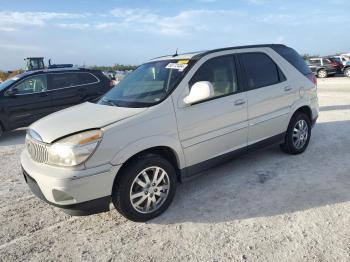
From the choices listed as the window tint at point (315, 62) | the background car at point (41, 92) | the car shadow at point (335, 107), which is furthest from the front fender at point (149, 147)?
the window tint at point (315, 62)

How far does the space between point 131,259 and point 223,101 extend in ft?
7.01

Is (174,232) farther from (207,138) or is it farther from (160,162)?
(207,138)

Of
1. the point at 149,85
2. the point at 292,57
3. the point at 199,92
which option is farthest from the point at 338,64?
the point at 199,92

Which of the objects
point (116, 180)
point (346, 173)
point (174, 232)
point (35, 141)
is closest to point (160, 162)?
point (116, 180)

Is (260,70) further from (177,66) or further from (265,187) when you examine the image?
(265,187)

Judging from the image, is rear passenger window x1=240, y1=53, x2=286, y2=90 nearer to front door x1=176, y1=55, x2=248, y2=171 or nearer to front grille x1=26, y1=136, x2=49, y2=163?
front door x1=176, y1=55, x2=248, y2=171

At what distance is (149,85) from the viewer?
4.11 metres

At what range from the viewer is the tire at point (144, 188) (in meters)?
3.29

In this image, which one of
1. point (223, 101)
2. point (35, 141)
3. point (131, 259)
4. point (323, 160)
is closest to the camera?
point (131, 259)

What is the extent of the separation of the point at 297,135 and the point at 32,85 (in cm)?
664

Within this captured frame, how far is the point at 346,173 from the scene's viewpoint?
444 cm

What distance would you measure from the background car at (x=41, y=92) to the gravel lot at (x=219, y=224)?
3713mm

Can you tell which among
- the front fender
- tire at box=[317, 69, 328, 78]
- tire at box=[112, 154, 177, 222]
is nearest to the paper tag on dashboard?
the front fender

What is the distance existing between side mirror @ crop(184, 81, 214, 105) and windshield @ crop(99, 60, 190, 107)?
24 cm
